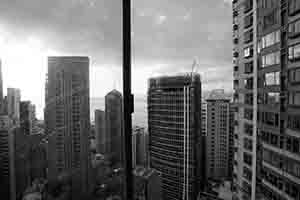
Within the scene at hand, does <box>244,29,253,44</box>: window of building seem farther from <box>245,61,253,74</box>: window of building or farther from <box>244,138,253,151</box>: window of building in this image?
<box>244,138,253,151</box>: window of building

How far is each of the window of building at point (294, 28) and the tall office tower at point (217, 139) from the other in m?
10.2

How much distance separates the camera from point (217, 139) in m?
12.5

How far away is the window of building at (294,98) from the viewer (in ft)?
8.05

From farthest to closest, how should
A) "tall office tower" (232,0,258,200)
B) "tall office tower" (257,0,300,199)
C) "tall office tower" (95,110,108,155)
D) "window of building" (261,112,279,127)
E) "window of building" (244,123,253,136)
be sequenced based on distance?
"window of building" (244,123,253,136), "tall office tower" (232,0,258,200), "window of building" (261,112,279,127), "tall office tower" (257,0,300,199), "tall office tower" (95,110,108,155)

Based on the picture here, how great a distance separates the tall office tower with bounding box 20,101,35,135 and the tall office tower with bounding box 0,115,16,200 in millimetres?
40

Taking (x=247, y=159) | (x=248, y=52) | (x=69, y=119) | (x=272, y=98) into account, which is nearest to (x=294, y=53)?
(x=272, y=98)

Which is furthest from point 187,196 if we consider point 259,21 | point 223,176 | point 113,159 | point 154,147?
point 113,159

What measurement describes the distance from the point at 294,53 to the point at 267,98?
0.95m

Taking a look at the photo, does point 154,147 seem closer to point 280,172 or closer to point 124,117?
point 280,172

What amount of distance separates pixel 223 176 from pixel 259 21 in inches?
507

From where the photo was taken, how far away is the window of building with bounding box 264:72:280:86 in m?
2.85

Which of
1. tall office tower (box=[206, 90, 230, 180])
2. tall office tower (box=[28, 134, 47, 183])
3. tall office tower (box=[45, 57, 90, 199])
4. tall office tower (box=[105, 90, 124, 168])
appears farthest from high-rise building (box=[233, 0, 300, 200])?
tall office tower (box=[206, 90, 230, 180])

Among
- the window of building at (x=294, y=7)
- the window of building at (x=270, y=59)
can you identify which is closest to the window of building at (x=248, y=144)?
the window of building at (x=270, y=59)

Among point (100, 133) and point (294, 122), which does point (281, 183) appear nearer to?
point (294, 122)
